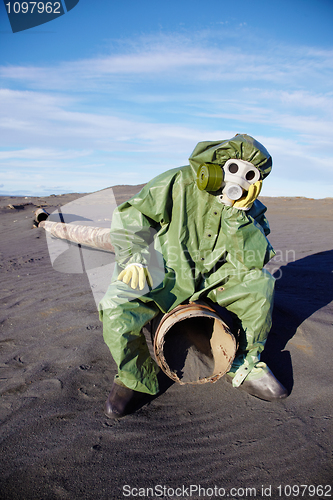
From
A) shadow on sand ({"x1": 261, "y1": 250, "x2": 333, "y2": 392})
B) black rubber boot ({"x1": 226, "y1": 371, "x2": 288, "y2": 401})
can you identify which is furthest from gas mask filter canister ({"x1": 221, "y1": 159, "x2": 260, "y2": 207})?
shadow on sand ({"x1": 261, "y1": 250, "x2": 333, "y2": 392})

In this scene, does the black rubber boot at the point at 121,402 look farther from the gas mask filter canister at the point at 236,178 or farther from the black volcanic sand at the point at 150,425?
the gas mask filter canister at the point at 236,178

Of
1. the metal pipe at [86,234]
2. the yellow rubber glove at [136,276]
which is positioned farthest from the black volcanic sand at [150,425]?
the metal pipe at [86,234]

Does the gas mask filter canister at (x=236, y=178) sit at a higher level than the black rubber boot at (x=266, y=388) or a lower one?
higher

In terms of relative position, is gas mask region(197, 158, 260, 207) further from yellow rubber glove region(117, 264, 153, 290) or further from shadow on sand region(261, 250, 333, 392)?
shadow on sand region(261, 250, 333, 392)

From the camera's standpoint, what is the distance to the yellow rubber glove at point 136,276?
2.07 metres

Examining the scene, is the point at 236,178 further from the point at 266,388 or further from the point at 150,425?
the point at 150,425

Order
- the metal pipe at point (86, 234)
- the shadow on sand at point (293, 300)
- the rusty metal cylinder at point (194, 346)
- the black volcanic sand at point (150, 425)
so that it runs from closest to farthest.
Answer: the black volcanic sand at point (150, 425)
the rusty metal cylinder at point (194, 346)
the shadow on sand at point (293, 300)
the metal pipe at point (86, 234)

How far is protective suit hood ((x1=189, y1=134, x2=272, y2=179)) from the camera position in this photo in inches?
81.8

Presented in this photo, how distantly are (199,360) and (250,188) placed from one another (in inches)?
51.7

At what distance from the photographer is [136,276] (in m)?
2.11

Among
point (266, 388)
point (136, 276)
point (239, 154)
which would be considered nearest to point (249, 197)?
point (239, 154)

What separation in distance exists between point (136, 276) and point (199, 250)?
533mm

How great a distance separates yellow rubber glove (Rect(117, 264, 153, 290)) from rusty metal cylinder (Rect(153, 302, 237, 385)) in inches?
10.8

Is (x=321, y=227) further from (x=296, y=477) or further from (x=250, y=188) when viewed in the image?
(x=296, y=477)
